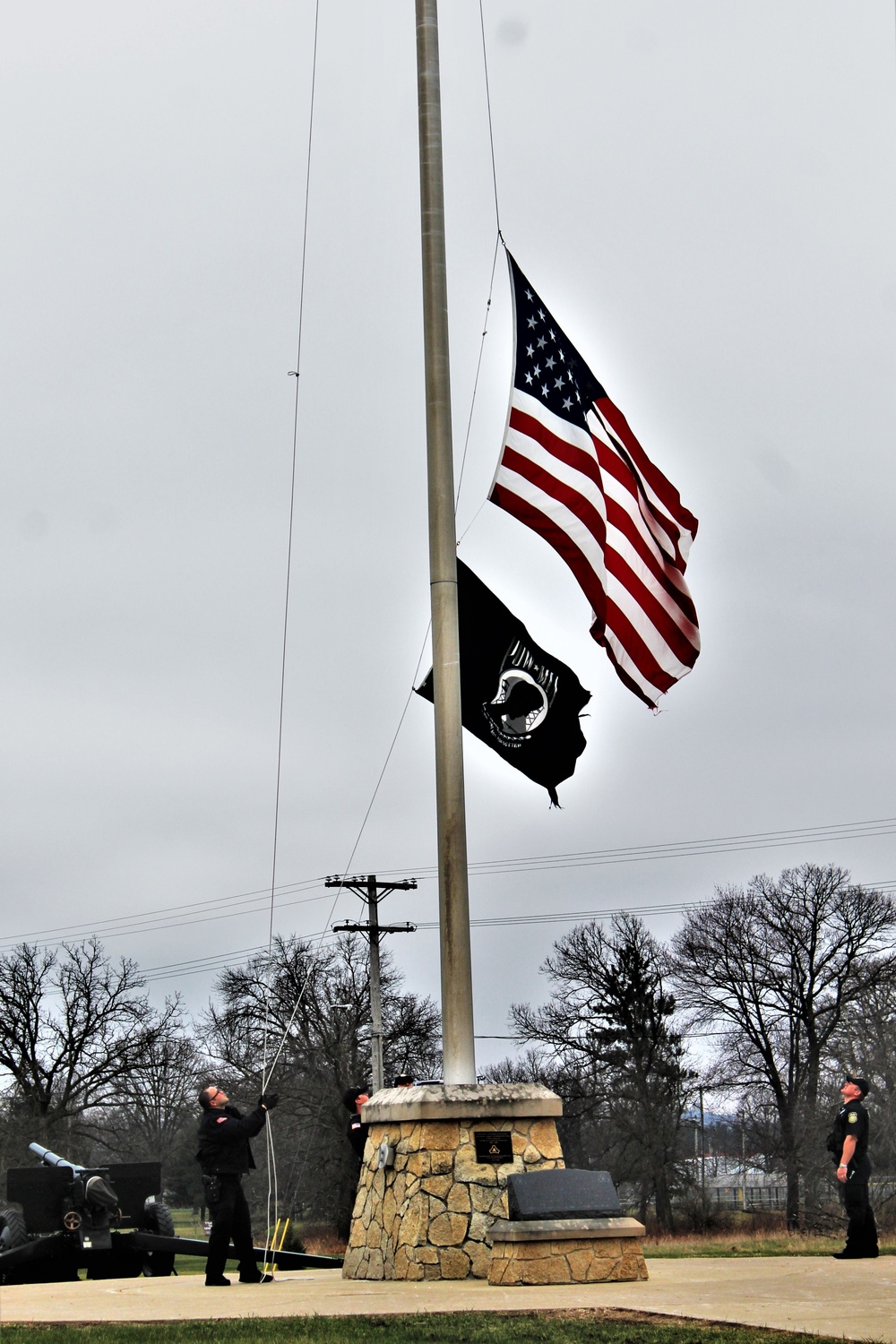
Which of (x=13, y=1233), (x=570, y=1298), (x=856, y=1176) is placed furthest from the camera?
(x=13, y=1233)

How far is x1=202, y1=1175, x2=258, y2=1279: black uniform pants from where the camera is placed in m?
11.2

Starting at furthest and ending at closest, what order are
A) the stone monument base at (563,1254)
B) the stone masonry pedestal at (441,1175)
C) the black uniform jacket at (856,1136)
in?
1. the black uniform jacket at (856,1136)
2. the stone masonry pedestal at (441,1175)
3. the stone monument base at (563,1254)

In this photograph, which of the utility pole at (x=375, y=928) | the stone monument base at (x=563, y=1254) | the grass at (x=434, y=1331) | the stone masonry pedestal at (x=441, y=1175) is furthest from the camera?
the utility pole at (x=375, y=928)

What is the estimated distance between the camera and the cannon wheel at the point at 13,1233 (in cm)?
1516

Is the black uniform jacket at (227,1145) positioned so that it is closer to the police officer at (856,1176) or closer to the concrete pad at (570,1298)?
the concrete pad at (570,1298)

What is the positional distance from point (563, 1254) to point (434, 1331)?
9.90 feet

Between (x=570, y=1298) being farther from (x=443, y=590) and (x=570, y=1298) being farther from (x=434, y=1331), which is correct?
(x=443, y=590)

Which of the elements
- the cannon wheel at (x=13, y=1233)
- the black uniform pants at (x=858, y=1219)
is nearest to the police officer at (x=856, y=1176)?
the black uniform pants at (x=858, y=1219)

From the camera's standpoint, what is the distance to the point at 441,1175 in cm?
1054

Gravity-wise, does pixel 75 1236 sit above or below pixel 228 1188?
below

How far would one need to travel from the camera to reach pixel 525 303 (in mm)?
13102

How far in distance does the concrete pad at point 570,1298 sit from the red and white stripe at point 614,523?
494 centimetres

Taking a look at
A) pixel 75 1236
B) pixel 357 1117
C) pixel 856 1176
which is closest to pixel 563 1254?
pixel 856 1176

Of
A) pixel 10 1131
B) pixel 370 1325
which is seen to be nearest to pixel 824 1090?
pixel 10 1131
